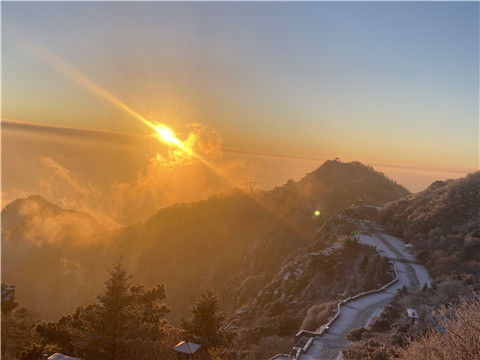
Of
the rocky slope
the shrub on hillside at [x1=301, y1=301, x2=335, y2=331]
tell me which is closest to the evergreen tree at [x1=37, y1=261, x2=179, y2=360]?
the shrub on hillside at [x1=301, y1=301, x2=335, y2=331]

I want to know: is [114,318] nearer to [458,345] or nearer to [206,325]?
[206,325]

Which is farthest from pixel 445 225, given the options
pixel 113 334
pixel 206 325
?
pixel 113 334

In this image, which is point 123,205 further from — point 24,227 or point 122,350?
point 122,350

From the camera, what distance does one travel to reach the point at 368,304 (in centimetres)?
2234

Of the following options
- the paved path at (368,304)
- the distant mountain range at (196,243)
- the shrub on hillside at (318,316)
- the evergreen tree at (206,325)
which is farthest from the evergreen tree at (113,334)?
the distant mountain range at (196,243)

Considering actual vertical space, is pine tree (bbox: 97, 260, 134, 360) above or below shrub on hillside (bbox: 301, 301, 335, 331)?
above

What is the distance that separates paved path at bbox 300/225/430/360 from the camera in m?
16.9

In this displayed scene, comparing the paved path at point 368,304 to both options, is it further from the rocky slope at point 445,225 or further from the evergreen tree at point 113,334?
the evergreen tree at point 113,334

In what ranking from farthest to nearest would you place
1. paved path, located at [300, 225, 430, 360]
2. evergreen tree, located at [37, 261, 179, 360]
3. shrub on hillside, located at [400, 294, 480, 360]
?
evergreen tree, located at [37, 261, 179, 360]
paved path, located at [300, 225, 430, 360]
shrub on hillside, located at [400, 294, 480, 360]

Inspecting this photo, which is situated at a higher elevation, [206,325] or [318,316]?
[206,325]

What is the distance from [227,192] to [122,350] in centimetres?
6199

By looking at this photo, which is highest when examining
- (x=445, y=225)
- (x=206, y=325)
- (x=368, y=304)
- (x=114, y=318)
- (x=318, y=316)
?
(x=445, y=225)

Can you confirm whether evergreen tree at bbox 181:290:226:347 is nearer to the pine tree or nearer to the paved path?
the pine tree

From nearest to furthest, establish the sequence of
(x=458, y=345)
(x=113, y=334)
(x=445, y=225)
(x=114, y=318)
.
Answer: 1. (x=458, y=345)
2. (x=113, y=334)
3. (x=114, y=318)
4. (x=445, y=225)
